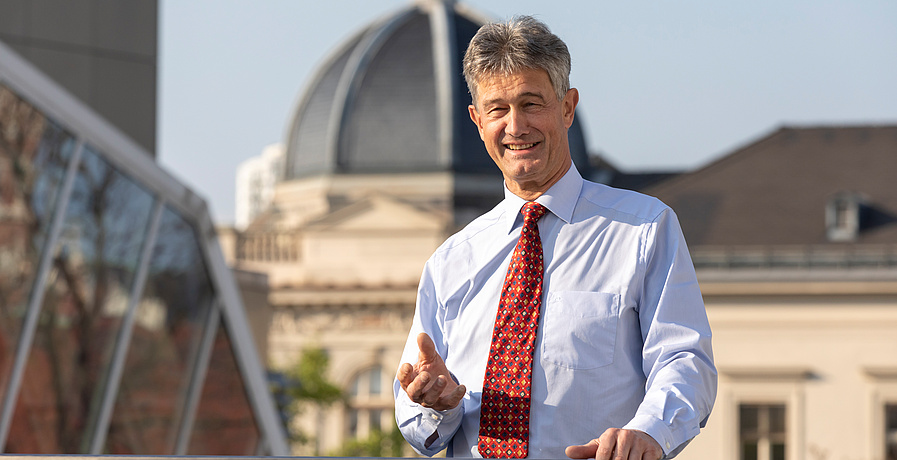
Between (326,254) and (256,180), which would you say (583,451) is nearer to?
(326,254)

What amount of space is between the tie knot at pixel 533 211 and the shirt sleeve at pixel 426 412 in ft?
0.74

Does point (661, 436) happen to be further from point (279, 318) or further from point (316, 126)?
point (316, 126)

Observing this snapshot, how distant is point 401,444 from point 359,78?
2559 centimetres

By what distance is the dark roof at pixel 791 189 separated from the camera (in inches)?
1384

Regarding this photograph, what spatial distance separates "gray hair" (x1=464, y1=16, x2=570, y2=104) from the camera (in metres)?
2.25

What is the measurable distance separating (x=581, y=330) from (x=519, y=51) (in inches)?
20.7

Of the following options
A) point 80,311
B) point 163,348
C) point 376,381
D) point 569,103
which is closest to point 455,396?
point 569,103

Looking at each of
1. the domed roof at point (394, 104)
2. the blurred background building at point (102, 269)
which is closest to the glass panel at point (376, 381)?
the domed roof at point (394, 104)

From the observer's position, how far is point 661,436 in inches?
81.4

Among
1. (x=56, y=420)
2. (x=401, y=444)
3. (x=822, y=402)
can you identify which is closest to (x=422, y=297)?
(x=56, y=420)

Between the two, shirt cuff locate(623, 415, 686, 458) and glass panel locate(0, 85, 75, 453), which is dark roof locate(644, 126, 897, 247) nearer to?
glass panel locate(0, 85, 75, 453)

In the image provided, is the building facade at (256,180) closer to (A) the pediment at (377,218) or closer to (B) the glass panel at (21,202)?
(A) the pediment at (377,218)

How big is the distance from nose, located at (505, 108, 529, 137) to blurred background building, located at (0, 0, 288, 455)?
Answer: 5.52 m

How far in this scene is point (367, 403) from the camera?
41719 millimetres
